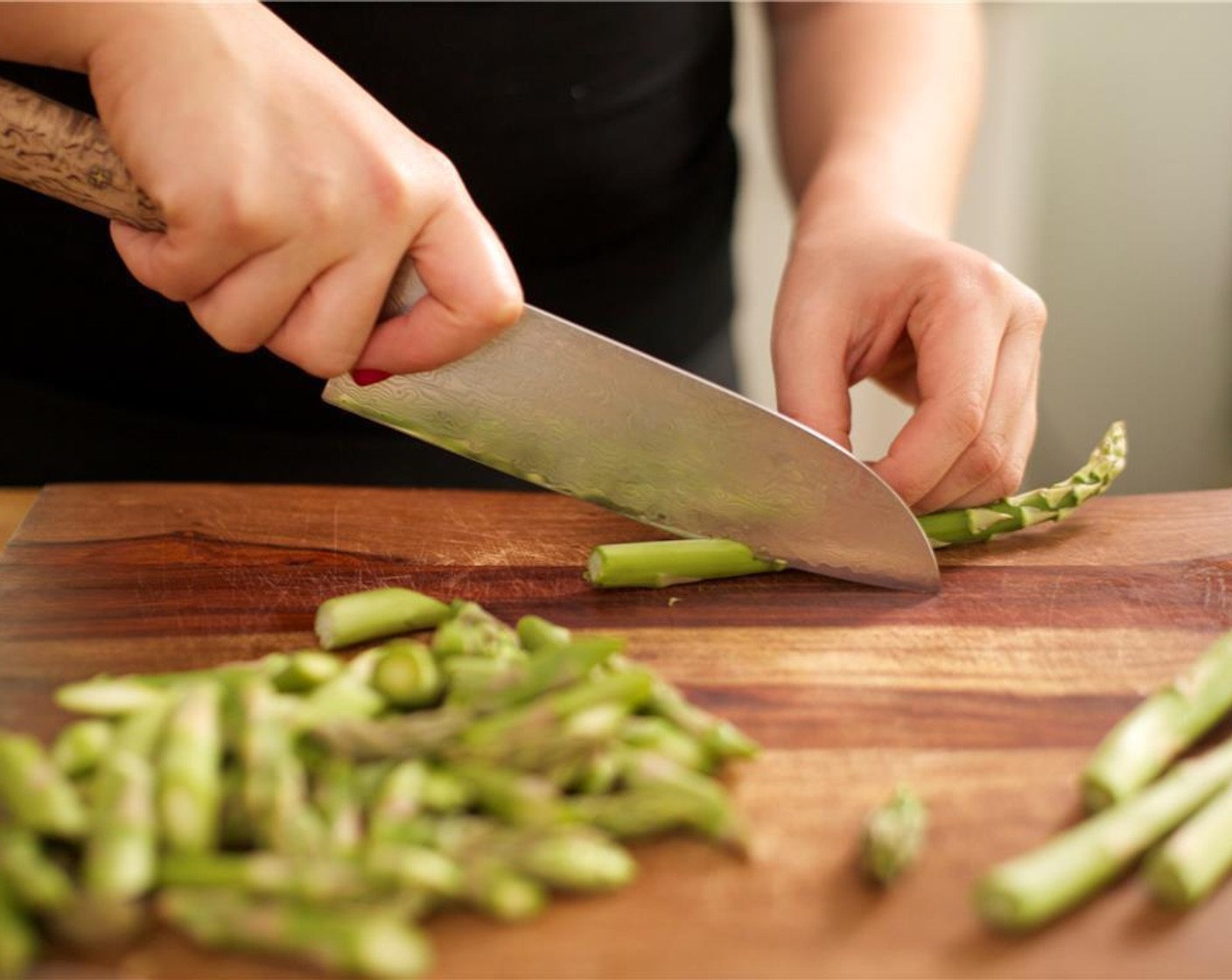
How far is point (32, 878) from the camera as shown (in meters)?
1.15

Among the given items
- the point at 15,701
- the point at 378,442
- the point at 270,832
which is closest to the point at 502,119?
the point at 378,442

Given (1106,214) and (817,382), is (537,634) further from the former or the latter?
(1106,214)

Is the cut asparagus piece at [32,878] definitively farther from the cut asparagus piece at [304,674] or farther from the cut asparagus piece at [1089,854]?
the cut asparagus piece at [1089,854]

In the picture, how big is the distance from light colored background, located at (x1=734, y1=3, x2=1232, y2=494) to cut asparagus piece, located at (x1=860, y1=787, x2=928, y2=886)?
3329mm

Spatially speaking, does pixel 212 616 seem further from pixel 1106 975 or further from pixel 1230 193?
pixel 1230 193

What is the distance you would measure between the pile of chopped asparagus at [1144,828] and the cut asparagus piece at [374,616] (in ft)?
2.59

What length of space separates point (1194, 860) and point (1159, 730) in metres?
0.24

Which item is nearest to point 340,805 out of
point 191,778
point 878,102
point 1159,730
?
point 191,778

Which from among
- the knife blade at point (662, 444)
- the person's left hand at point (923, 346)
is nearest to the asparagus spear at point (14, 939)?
the knife blade at point (662, 444)

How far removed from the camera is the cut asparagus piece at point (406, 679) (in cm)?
146

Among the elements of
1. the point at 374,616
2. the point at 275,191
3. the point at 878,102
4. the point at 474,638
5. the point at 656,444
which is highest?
the point at 878,102

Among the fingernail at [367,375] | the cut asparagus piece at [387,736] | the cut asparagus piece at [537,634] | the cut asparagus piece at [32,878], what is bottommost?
the cut asparagus piece at [32,878]

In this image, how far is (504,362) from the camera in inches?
72.1

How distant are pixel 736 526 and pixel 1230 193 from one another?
11.1 feet
